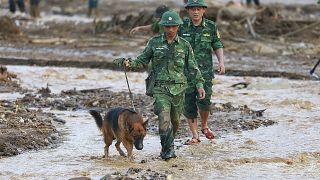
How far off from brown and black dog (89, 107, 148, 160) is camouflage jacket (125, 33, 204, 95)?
1.94 feet

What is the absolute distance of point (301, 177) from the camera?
31.7 feet

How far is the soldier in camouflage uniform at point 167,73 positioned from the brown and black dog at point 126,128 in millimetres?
428

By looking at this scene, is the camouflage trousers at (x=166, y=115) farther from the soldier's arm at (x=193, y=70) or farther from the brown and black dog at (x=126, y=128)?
the brown and black dog at (x=126, y=128)

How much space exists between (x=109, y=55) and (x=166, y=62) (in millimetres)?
14145

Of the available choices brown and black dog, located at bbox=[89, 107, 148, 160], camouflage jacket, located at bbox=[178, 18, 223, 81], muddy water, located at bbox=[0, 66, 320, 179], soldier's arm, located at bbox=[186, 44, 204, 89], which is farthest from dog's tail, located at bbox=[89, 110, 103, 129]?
camouflage jacket, located at bbox=[178, 18, 223, 81]

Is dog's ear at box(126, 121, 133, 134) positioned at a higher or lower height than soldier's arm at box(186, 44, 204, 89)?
lower

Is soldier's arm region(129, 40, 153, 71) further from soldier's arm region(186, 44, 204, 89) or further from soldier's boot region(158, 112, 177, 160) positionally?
soldier's boot region(158, 112, 177, 160)

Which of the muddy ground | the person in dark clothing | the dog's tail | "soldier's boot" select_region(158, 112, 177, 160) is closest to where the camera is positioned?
"soldier's boot" select_region(158, 112, 177, 160)

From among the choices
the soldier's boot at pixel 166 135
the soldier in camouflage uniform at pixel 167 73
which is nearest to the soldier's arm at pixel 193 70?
the soldier in camouflage uniform at pixel 167 73

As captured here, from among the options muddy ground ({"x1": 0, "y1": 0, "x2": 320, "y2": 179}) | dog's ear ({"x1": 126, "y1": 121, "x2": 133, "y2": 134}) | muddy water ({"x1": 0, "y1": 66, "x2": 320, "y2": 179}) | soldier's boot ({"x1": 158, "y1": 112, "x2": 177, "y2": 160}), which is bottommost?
muddy ground ({"x1": 0, "y1": 0, "x2": 320, "y2": 179})

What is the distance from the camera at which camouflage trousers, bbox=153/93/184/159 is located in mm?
10352

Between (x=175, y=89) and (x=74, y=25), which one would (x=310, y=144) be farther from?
(x=74, y=25)

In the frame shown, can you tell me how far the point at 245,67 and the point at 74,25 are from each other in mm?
12088

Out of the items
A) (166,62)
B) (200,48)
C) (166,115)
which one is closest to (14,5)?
(200,48)
